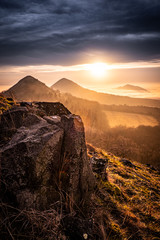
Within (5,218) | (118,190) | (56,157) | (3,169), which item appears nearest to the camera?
(5,218)

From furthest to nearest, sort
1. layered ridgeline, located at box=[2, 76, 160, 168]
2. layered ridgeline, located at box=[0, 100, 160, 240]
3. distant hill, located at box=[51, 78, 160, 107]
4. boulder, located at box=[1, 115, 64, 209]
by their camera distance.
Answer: distant hill, located at box=[51, 78, 160, 107], layered ridgeline, located at box=[2, 76, 160, 168], boulder, located at box=[1, 115, 64, 209], layered ridgeline, located at box=[0, 100, 160, 240]

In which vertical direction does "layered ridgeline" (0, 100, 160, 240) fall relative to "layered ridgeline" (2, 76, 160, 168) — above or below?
above

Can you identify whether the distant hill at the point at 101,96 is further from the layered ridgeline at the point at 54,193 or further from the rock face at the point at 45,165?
the rock face at the point at 45,165

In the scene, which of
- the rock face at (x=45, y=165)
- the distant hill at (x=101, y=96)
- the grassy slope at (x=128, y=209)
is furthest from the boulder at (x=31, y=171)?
the distant hill at (x=101, y=96)

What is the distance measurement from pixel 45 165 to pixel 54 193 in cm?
67

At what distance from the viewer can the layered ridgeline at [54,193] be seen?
91.5 inches

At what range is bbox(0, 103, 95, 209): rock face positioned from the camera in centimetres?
250

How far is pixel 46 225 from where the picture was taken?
2.33 metres

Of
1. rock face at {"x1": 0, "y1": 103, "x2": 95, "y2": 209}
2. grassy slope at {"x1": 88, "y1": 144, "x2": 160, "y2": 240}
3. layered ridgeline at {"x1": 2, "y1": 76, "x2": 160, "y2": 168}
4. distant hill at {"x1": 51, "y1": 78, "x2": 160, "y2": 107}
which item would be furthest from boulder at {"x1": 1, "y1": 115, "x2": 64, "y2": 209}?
distant hill at {"x1": 51, "y1": 78, "x2": 160, "y2": 107}

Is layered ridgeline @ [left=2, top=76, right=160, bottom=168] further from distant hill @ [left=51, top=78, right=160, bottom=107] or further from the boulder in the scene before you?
distant hill @ [left=51, top=78, right=160, bottom=107]

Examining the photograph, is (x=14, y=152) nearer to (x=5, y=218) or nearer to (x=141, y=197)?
(x=5, y=218)

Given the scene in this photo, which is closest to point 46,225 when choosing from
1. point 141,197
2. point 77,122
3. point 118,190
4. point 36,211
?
point 36,211

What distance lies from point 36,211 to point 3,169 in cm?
96

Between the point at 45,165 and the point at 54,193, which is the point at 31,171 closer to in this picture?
the point at 45,165
